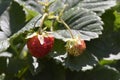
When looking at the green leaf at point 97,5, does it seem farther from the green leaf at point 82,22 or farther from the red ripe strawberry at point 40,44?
the red ripe strawberry at point 40,44

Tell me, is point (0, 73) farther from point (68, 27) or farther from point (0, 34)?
point (68, 27)

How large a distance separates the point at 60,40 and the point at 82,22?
0.07 metres

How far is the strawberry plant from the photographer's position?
0.88m

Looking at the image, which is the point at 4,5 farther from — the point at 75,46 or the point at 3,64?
the point at 75,46

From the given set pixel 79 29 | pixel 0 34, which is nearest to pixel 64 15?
pixel 79 29

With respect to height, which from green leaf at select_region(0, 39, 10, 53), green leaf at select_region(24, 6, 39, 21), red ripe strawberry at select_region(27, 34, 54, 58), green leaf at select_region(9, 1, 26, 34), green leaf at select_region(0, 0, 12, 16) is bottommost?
green leaf at select_region(0, 39, 10, 53)

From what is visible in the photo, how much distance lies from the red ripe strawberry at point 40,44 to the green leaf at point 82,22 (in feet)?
0.20

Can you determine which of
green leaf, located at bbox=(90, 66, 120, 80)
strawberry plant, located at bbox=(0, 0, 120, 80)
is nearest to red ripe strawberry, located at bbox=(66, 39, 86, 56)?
strawberry plant, located at bbox=(0, 0, 120, 80)

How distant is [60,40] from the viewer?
931 millimetres

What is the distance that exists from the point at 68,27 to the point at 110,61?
172mm

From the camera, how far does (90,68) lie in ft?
2.98

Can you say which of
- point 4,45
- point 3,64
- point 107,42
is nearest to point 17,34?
point 4,45

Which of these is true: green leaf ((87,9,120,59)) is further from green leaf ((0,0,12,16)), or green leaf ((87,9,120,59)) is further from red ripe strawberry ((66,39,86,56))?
green leaf ((0,0,12,16))

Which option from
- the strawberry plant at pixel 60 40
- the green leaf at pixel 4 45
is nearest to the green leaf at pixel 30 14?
the strawberry plant at pixel 60 40
